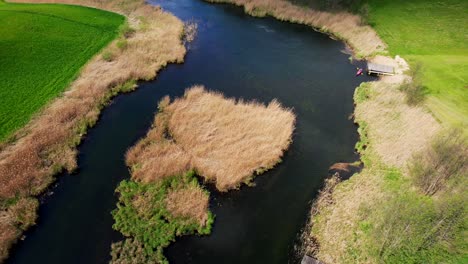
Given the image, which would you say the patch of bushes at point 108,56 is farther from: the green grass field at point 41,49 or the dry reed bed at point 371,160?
the dry reed bed at point 371,160

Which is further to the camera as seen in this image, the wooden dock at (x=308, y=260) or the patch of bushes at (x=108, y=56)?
the patch of bushes at (x=108, y=56)

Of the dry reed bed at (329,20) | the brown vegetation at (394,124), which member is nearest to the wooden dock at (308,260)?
the brown vegetation at (394,124)

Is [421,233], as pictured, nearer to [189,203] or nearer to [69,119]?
[189,203]

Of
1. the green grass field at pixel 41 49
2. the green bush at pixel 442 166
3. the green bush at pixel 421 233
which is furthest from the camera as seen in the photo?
the green grass field at pixel 41 49

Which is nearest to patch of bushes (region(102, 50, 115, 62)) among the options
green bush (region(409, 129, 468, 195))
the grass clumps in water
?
the grass clumps in water

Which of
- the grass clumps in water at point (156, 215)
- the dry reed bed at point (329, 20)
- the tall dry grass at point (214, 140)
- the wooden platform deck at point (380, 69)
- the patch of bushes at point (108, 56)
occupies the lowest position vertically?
the grass clumps in water at point (156, 215)

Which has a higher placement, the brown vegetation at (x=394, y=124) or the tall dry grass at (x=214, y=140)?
the brown vegetation at (x=394, y=124)

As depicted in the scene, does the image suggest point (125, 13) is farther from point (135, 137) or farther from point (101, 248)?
point (101, 248)
